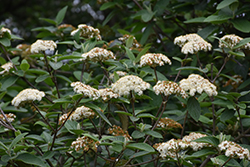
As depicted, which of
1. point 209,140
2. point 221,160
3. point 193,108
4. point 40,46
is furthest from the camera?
point 40,46

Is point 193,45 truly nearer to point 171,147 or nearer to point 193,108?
point 193,108

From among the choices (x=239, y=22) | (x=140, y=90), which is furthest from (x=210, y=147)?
(x=239, y=22)

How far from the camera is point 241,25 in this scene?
3.37 metres

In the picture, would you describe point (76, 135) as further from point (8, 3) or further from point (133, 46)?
point (8, 3)

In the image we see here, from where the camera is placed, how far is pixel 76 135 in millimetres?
2629

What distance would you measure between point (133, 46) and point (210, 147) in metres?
1.71

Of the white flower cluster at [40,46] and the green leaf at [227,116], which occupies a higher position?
the white flower cluster at [40,46]

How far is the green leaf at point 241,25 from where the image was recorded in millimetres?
3309

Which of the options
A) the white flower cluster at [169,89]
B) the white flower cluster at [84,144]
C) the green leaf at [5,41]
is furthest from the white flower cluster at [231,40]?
the green leaf at [5,41]

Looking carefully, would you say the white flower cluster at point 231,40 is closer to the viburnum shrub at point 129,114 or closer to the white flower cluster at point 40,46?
the viburnum shrub at point 129,114

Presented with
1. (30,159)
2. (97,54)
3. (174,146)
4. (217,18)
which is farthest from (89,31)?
(174,146)

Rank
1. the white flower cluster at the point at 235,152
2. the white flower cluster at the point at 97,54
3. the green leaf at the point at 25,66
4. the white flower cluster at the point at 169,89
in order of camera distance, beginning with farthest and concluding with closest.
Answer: the green leaf at the point at 25,66, the white flower cluster at the point at 97,54, the white flower cluster at the point at 169,89, the white flower cluster at the point at 235,152

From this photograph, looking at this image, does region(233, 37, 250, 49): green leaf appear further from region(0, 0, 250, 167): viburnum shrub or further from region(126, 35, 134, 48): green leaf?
region(126, 35, 134, 48): green leaf

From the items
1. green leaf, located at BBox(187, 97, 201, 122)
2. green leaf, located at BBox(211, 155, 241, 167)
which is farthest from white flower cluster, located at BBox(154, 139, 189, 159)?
green leaf, located at BBox(187, 97, 201, 122)
